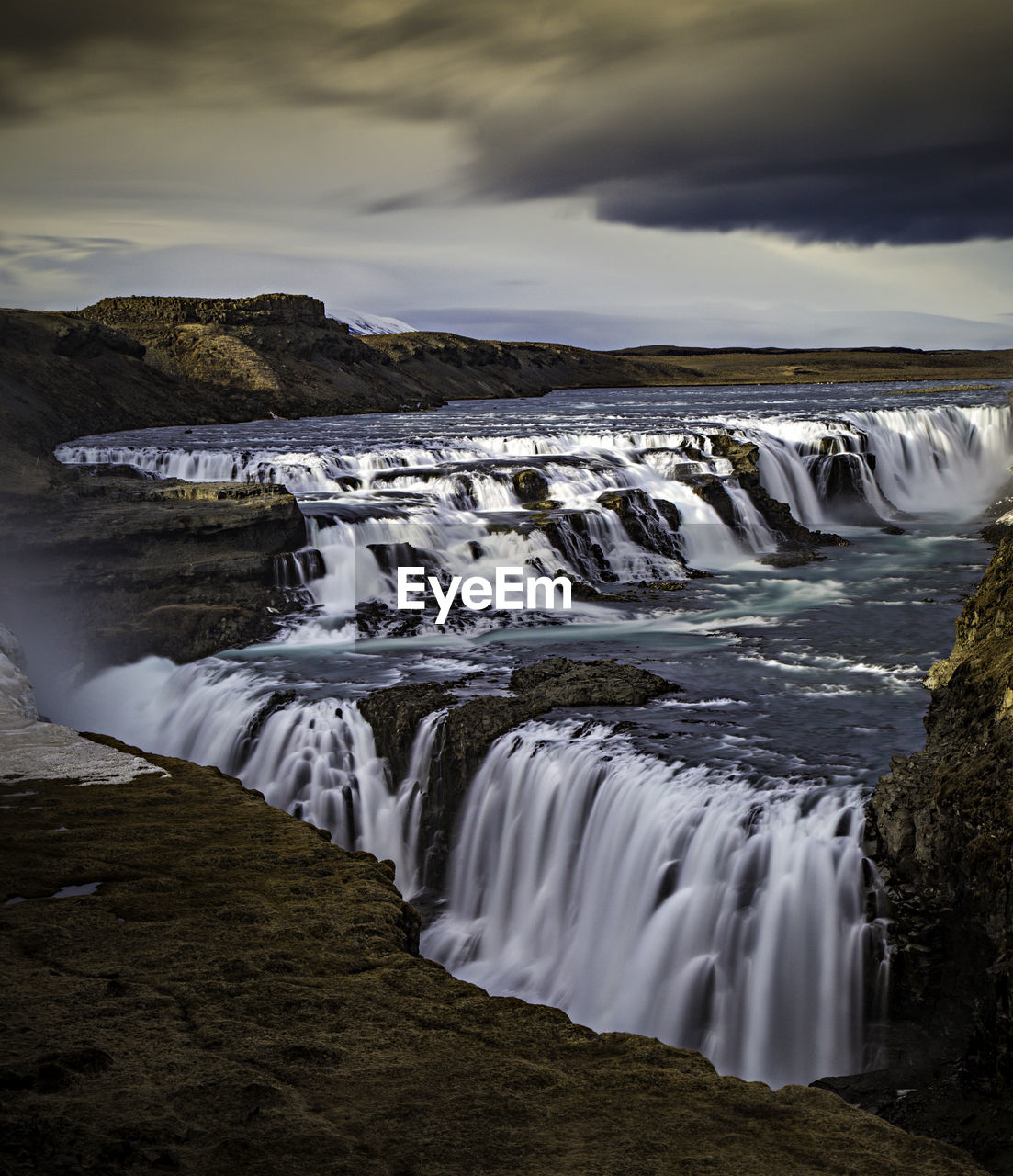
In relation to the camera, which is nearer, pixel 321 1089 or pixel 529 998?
pixel 321 1089

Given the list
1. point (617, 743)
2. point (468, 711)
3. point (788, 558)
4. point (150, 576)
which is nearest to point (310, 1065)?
point (617, 743)

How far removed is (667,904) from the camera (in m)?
8.75

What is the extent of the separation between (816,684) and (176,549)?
38.0ft

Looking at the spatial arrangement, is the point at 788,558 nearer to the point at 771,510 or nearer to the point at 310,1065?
the point at 771,510

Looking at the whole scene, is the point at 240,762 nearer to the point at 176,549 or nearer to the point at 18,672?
the point at 18,672

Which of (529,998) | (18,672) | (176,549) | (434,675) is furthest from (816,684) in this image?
(176,549)

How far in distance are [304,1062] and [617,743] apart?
6.58 meters

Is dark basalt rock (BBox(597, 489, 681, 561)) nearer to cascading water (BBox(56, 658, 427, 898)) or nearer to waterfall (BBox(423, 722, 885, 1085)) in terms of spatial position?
cascading water (BBox(56, 658, 427, 898))

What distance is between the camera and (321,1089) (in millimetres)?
4254

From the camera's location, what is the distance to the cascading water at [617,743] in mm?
8141

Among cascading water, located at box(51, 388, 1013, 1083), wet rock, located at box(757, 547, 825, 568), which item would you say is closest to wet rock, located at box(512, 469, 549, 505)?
cascading water, located at box(51, 388, 1013, 1083)

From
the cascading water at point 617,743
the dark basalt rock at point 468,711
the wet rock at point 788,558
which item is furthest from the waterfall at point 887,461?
the dark basalt rock at point 468,711

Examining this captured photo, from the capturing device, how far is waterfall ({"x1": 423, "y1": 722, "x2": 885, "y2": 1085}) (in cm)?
777

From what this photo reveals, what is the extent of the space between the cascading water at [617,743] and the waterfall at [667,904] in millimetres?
20
